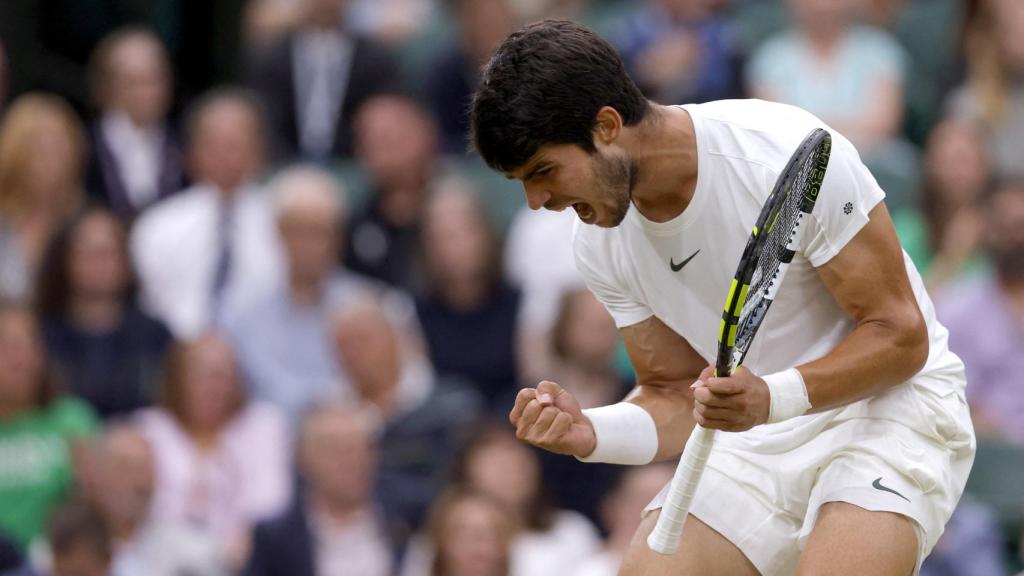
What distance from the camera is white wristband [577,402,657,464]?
154 inches

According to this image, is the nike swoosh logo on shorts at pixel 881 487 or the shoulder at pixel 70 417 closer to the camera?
the nike swoosh logo on shorts at pixel 881 487

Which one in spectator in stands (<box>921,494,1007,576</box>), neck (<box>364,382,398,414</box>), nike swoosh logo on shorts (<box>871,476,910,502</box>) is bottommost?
neck (<box>364,382,398,414</box>)

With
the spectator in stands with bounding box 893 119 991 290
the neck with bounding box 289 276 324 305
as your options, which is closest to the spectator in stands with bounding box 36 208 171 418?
the neck with bounding box 289 276 324 305

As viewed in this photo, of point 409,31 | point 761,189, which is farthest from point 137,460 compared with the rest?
point 761,189

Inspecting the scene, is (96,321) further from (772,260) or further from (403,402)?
(772,260)

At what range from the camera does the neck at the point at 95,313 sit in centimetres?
798

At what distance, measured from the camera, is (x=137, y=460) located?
24.2 feet

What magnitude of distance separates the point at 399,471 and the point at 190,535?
96 centimetres

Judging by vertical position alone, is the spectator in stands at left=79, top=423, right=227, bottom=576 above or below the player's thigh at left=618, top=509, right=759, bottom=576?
below

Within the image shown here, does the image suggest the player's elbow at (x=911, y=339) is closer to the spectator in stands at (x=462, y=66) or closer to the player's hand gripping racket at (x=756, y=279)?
the player's hand gripping racket at (x=756, y=279)

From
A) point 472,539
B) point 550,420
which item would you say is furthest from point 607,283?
point 472,539

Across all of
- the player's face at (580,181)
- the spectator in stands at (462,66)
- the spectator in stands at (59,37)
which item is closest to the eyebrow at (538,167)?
the player's face at (580,181)

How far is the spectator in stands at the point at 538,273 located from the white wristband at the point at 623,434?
11.1ft

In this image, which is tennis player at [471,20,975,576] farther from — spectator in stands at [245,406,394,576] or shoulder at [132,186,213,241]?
shoulder at [132,186,213,241]
